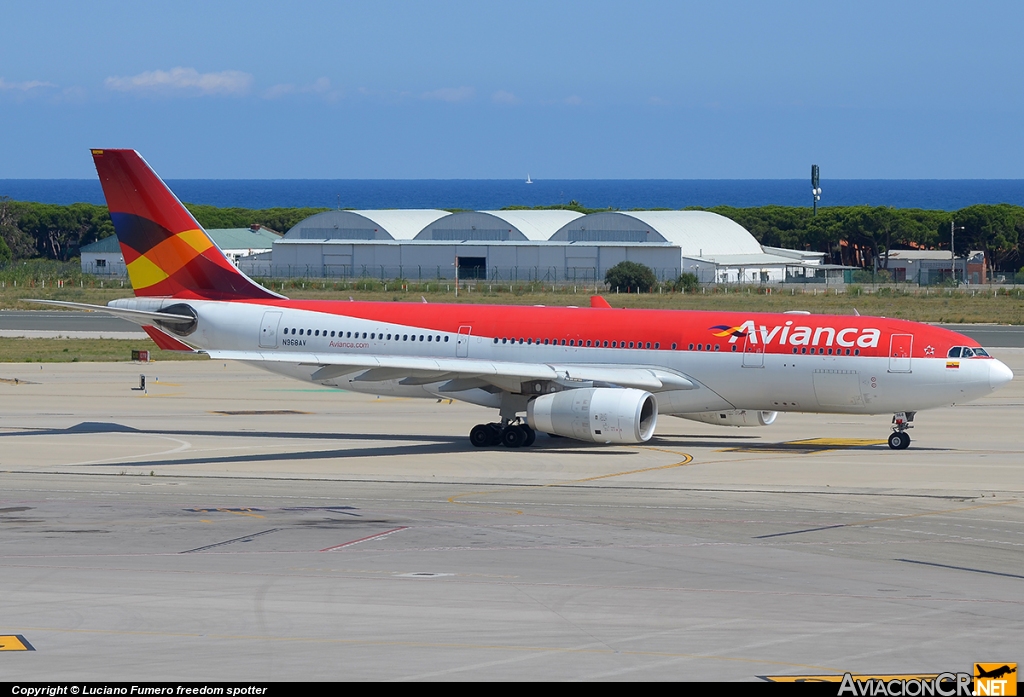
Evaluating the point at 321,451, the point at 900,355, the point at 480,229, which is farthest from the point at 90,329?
the point at 900,355

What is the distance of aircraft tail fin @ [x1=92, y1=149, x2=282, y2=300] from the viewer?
142 ft

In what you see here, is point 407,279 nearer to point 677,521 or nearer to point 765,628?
point 677,521

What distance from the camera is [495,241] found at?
131000 millimetres

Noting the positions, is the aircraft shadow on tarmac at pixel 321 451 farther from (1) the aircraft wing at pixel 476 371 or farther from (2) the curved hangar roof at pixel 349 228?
(2) the curved hangar roof at pixel 349 228

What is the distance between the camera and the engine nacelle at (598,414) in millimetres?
36031

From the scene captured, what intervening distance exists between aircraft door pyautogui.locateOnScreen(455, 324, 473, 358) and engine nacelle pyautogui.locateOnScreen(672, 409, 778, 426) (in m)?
6.67

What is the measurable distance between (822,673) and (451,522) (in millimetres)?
12135

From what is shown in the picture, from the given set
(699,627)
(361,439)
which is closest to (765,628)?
(699,627)

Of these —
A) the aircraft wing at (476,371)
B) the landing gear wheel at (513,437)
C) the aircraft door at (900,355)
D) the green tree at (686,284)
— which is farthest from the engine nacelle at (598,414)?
the green tree at (686,284)

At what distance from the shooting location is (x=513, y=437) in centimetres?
3903

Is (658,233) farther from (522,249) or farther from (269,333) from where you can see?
(269,333)

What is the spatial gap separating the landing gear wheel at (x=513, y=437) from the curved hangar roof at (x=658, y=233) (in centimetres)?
8801

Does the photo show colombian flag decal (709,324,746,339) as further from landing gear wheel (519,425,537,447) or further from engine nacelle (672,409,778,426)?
landing gear wheel (519,425,537,447)

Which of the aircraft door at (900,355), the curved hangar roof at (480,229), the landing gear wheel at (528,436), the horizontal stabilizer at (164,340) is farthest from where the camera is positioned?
the curved hangar roof at (480,229)
